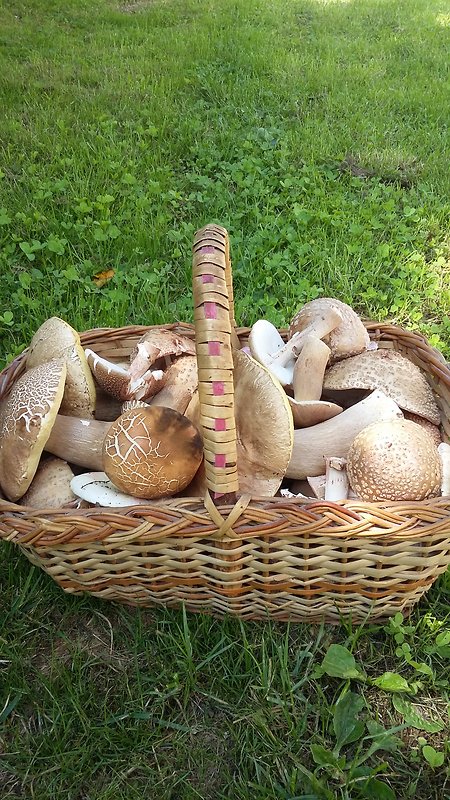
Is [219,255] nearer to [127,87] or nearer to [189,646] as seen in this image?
[189,646]

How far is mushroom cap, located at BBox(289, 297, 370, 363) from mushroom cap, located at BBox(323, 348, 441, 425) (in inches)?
1.8

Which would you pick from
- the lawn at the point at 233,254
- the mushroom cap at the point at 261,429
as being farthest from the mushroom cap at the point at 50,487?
the mushroom cap at the point at 261,429

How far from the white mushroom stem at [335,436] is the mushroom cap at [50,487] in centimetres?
70

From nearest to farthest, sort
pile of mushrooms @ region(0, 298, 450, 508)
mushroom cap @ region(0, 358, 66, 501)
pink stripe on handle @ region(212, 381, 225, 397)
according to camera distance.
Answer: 1. pink stripe on handle @ region(212, 381, 225, 397)
2. pile of mushrooms @ region(0, 298, 450, 508)
3. mushroom cap @ region(0, 358, 66, 501)

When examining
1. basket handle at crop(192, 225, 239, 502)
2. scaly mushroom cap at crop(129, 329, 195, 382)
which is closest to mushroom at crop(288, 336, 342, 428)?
scaly mushroom cap at crop(129, 329, 195, 382)

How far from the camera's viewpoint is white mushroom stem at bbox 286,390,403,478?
2.02m

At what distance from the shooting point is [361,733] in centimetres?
168

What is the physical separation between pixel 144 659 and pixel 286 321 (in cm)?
182

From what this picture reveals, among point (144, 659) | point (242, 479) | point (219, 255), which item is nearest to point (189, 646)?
point (144, 659)

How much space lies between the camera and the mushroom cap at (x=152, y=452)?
1.78 metres

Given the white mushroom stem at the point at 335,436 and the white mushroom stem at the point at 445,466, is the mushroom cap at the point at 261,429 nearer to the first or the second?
the white mushroom stem at the point at 335,436

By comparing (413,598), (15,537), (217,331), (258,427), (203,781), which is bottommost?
(203,781)

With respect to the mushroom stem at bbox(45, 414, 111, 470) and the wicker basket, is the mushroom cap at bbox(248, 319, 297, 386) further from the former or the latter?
the mushroom stem at bbox(45, 414, 111, 470)

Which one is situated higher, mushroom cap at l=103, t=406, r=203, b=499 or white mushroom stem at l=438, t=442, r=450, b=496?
mushroom cap at l=103, t=406, r=203, b=499
